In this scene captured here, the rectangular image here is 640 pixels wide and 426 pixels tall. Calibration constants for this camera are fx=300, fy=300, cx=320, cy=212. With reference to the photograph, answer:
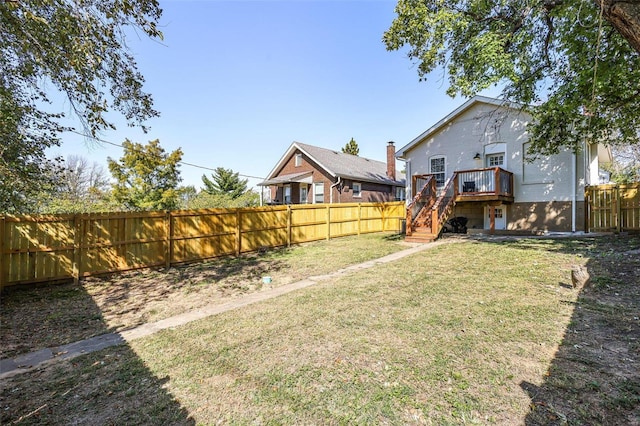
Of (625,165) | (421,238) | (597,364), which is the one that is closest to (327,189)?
(421,238)

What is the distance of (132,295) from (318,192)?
16823mm

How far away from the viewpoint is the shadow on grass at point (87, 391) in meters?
2.54

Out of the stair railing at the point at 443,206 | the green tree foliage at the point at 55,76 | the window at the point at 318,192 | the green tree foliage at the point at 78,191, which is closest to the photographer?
the green tree foliage at the point at 55,76

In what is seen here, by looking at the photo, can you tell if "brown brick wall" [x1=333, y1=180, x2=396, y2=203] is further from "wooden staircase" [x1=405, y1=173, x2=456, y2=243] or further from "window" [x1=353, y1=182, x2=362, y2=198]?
"wooden staircase" [x1=405, y1=173, x2=456, y2=243]

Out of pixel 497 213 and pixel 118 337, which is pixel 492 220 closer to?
pixel 497 213

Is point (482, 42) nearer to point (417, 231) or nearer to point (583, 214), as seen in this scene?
point (417, 231)

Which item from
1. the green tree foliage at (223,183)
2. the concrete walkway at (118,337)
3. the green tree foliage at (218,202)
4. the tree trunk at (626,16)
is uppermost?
the green tree foliage at (223,183)

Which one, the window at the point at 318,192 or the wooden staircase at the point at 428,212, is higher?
the window at the point at 318,192

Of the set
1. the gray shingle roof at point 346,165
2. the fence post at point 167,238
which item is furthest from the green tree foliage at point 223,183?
the fence post at point 167,238

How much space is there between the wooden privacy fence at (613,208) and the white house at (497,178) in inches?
12.4

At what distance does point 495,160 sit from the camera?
538 inches

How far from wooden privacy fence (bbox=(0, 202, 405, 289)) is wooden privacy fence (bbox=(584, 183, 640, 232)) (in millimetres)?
10612

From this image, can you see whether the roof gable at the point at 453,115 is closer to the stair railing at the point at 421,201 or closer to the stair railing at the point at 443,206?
the stair railing at the point at 421,201

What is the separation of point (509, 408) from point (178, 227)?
28.7 ft
